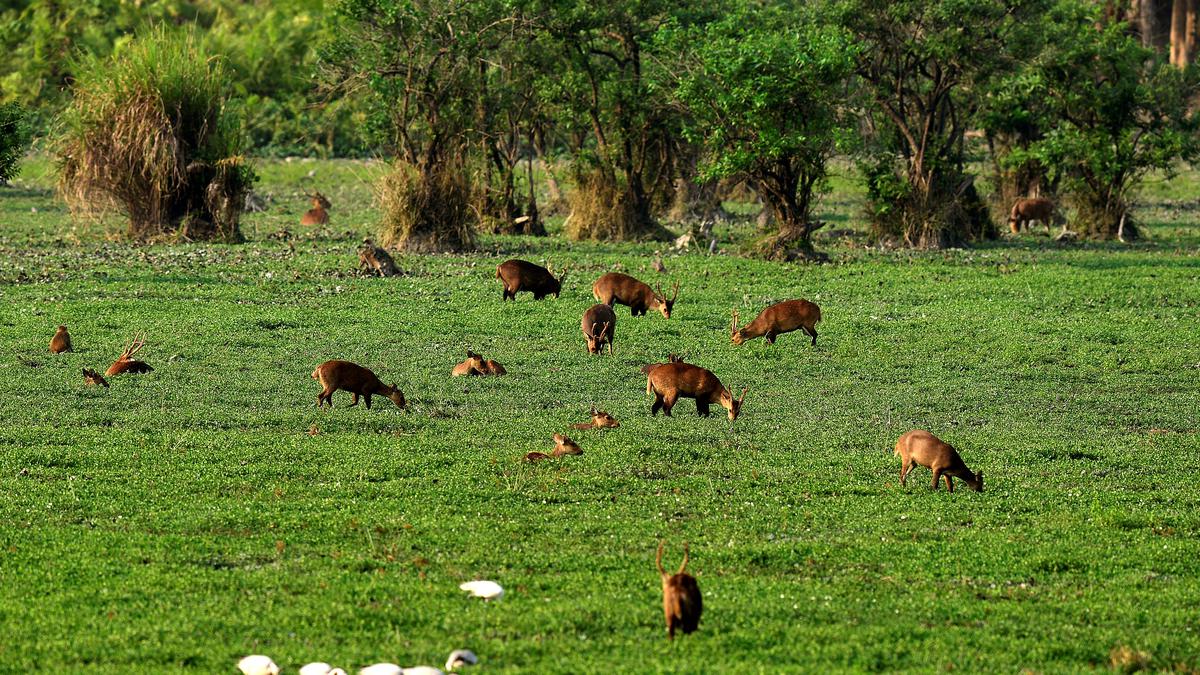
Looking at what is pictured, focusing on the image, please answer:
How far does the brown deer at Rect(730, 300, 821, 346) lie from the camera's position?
19172 mm

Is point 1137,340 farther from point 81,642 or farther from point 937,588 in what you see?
point 81,642

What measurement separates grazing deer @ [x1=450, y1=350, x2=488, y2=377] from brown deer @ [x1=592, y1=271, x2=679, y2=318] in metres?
3.72

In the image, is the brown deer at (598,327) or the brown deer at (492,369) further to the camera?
the brown deer at (598,327)

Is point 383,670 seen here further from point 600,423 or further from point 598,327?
point 598,327

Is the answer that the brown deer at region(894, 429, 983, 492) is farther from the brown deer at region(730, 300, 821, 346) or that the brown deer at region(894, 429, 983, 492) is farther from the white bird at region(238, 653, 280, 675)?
the brown deer at region(730, 300, 821, 346)

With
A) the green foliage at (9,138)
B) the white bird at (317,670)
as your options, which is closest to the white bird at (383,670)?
the white bird at (317,670)

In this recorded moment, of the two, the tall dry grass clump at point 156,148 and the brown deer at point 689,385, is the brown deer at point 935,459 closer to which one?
the brown deer at point 689,385

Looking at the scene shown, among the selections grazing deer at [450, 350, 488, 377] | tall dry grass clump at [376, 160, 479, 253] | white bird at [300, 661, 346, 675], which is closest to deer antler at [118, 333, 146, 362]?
grazing deer at [450, 350, 488, 377]

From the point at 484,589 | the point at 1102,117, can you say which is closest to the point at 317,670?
the point at 484,589

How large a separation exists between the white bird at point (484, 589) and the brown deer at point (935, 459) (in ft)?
14.6

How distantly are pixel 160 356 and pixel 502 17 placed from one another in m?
13.8

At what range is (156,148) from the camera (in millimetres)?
29016

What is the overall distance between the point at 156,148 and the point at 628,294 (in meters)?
12.1

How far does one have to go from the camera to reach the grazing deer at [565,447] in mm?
13273
